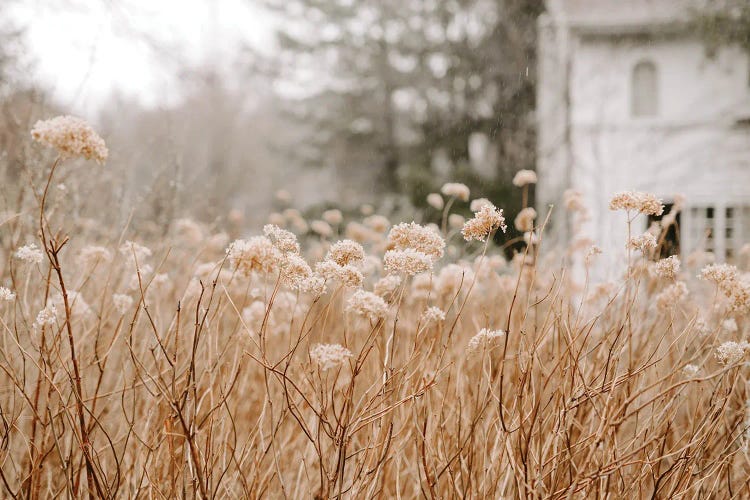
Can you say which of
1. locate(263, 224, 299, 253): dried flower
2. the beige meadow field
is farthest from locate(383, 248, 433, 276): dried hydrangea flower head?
locate(263, 224, 299, 253): dried flower

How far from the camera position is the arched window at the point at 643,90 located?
9961 mm

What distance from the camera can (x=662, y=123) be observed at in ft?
31.1

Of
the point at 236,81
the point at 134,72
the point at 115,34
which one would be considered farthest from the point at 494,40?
the point at 236,81

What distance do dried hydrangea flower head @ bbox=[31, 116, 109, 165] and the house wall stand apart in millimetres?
8495

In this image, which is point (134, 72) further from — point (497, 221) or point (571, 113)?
point (497, 221)

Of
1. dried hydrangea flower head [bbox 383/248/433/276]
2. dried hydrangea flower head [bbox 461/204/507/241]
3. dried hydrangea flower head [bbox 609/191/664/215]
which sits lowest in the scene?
dried hydrangea flower head [bbox 383/248/433/276]

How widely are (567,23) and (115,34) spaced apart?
21.6ft

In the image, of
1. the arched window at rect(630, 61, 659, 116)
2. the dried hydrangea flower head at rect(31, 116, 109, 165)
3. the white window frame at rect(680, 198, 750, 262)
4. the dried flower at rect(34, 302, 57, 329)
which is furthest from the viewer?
the arched window at rect(630, 61, 659, 116)

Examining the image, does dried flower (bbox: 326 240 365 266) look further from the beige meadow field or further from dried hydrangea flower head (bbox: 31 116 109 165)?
dried hydrangea flower head (bbox: 31 116 109 165)

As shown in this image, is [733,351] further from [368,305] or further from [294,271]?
[294,271]

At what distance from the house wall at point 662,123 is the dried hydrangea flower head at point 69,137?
8495mm

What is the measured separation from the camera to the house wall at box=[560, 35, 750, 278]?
9.23m

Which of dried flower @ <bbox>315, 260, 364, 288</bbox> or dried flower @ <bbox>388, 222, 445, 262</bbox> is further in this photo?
dried flower @ <bbox>388, 222, 445, 262</bbox>

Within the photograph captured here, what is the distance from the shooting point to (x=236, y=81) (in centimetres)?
2205
